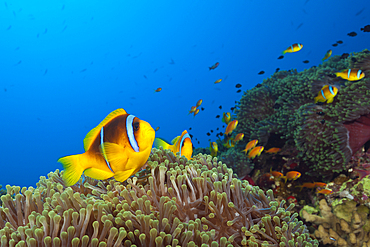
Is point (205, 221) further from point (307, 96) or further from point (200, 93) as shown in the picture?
point (200, 93)

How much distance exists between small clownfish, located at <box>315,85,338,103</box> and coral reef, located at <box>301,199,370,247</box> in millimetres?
1579

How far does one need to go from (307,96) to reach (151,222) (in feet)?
12.7

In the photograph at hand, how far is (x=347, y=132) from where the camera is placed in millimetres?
3338

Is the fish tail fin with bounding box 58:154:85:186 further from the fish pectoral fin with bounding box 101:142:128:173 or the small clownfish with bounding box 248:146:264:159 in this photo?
→ the small clownfish with bounding box 248:146:264:159

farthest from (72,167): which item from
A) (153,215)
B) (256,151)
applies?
(256,151)

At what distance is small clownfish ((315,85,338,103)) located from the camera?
3381 millimetres

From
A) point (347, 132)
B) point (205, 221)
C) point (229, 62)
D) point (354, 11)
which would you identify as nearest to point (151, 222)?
point (205, 221)

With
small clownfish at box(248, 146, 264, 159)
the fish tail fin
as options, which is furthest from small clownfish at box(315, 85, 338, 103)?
the fish tail fin

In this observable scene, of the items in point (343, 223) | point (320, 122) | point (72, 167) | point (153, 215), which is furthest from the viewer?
point (320, 122)

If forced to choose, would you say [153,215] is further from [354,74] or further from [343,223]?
[354,74]

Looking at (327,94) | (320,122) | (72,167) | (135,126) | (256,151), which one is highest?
(327,94)

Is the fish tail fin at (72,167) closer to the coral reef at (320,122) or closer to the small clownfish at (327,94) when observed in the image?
the coral reef at (320,122)

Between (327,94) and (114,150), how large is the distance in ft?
11.7

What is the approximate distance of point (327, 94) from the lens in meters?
3.43
